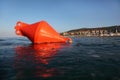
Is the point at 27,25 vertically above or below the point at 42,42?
above

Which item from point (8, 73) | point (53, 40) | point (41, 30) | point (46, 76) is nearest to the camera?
point (46, 76)

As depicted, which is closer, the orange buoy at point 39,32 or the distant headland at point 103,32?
the orange buoy at point 39,32

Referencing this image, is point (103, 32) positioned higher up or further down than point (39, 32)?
higher up

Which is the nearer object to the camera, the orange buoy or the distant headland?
the orange buoy

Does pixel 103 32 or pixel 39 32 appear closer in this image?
pixel 39 32

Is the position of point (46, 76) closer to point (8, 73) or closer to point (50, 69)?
point (50, 69)

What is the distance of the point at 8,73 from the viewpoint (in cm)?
653

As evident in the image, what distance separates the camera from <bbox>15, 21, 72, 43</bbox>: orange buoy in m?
18.4

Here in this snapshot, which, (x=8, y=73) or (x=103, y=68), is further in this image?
(x=103, y=68)

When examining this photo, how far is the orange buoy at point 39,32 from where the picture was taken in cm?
1836

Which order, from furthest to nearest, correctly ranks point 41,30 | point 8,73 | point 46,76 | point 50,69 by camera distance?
point 41,30
point 50,69
point 8,73
point 46,76

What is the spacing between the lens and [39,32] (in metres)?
18.2

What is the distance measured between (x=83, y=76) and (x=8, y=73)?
2732 millimetres

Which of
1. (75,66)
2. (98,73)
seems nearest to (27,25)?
(75,66)
